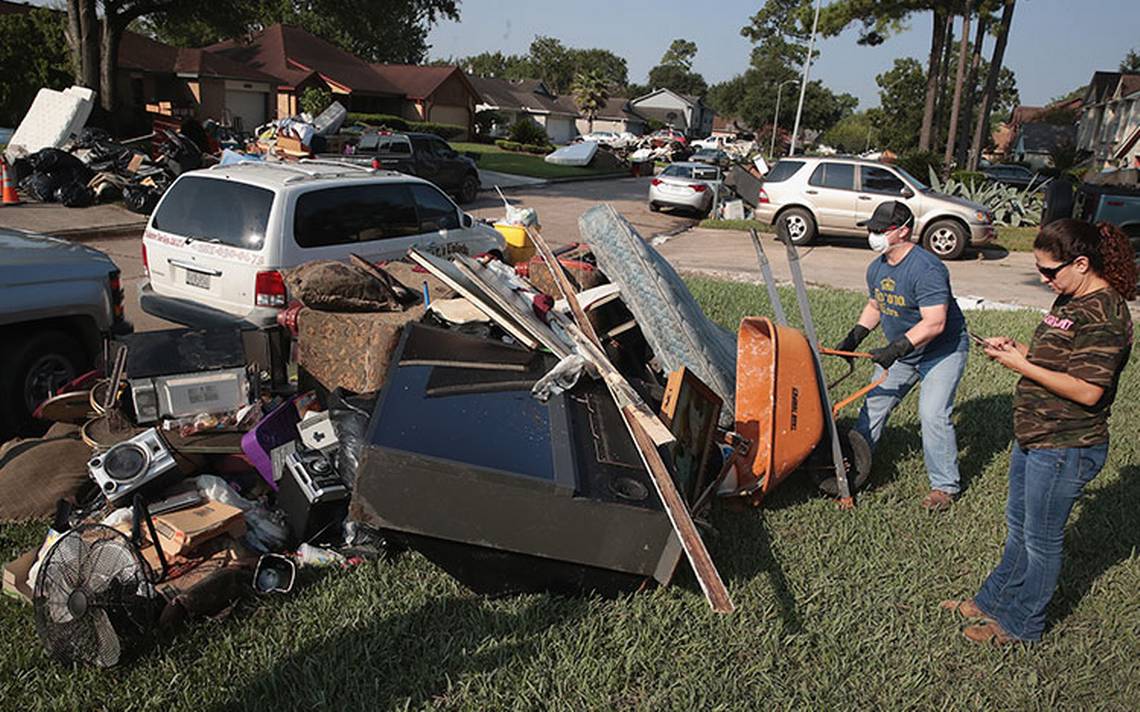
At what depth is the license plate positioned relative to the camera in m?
6.48

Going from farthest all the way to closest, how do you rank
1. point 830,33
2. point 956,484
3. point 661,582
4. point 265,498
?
point 830,33
point 956,484
point 265,498
point 661,582

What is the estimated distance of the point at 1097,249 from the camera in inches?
128

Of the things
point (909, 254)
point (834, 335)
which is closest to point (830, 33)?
point (834, 335)

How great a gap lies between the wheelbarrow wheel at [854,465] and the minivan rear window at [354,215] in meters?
4.48

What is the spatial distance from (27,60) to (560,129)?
51259 mm

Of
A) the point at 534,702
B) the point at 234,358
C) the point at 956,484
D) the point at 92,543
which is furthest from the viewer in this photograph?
the point at 956,484

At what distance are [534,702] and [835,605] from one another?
5.30 ft

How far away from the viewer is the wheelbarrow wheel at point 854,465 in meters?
4.95

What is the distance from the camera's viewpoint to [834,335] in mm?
8852

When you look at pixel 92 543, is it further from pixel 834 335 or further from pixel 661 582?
pixel 834 335

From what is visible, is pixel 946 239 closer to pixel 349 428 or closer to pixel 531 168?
pixel 349 428

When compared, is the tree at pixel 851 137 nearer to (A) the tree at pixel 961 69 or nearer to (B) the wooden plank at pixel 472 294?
(A) the tree at pixel 961 69

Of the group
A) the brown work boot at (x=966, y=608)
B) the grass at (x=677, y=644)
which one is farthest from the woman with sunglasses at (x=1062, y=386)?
the grass at (x=677, y=644)

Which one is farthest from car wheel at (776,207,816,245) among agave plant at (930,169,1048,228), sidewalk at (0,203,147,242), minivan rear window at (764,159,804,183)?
sidewalk at (0,203,147,242)
